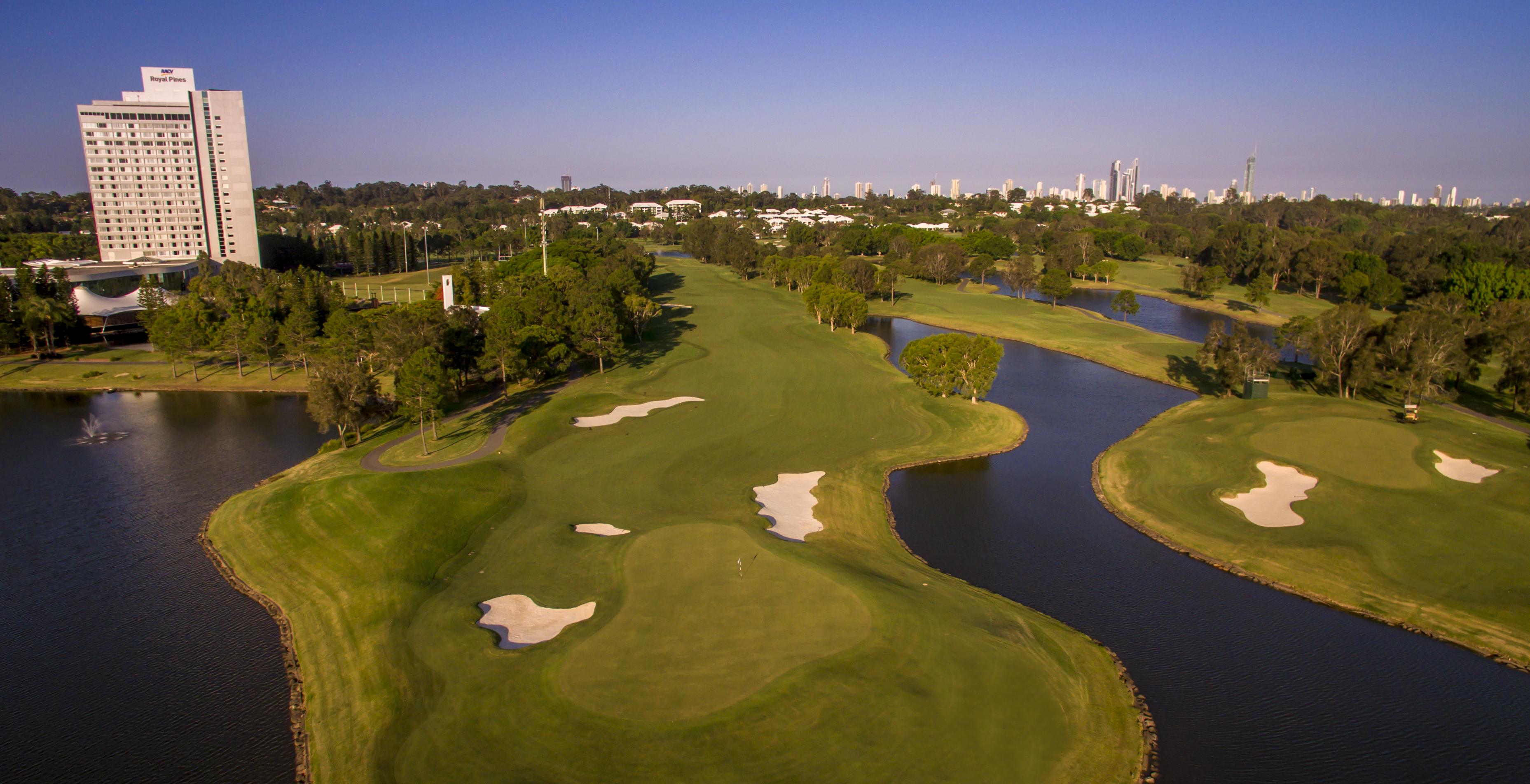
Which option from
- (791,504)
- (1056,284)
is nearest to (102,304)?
(791,504)

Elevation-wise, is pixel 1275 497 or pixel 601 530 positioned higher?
pixel 1275 497

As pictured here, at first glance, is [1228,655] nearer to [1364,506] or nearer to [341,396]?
[1364,506]

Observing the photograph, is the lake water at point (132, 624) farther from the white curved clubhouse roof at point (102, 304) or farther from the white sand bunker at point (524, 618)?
the white curved clubhouse roof at point (102, 304)

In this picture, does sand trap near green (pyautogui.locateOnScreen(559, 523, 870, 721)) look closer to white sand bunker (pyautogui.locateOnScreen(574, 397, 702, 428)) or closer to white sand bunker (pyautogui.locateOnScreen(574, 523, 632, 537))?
white sand bunker (pyautogui.locateOnScreen(574, 523, 632, 537))

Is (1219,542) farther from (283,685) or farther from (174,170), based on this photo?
(174,170)

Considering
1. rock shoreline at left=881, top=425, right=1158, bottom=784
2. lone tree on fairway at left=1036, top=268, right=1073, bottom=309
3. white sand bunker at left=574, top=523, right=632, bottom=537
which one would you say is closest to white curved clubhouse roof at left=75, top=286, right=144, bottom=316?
white sand bunker at left=574, top=523, right=632, bottom=537

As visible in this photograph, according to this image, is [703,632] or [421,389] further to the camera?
[421,389]
